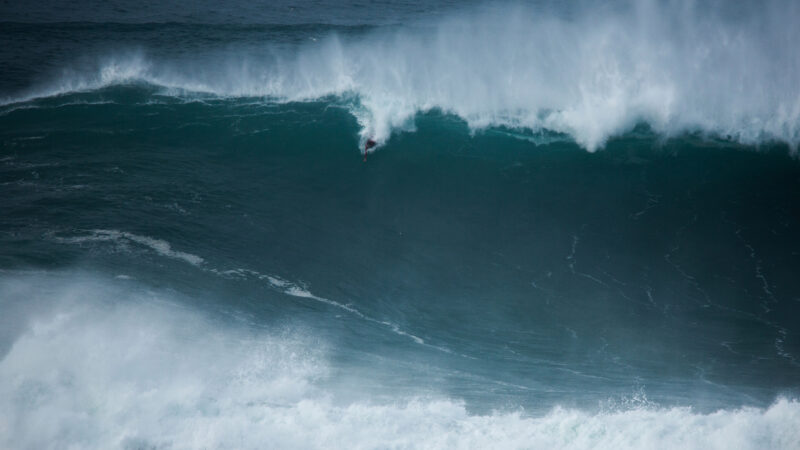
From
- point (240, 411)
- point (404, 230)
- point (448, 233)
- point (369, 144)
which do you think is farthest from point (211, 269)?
point (369, 144)

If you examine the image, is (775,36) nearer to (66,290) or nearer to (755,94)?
(755,94)

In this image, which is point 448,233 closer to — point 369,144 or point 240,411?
point 369,144

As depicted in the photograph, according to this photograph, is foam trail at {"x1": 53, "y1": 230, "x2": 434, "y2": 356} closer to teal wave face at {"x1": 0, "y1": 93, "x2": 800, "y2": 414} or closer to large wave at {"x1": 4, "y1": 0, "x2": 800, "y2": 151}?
teal wave face at {"x1": 0, "y1": 93, "x2": 800, "y2": 414}

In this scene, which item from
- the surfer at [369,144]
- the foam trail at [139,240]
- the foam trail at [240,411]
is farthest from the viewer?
the surfer at [369,144]

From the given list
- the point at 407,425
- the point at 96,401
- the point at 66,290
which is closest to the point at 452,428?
the point at 407,425

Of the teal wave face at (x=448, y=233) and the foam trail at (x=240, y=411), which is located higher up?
the teal wave face at (x=448, y=233)

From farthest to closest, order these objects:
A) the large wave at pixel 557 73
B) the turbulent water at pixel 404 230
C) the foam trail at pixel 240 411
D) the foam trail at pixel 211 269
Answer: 1. the large wave at pixel 557 73
2. the foam trail at pixel 211 269
3. the turbulent water at pixel 404 230
4. the foam trail at pixel 240 411

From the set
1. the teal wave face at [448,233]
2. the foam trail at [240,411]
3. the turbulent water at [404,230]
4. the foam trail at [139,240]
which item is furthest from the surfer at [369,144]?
the foam trail at [240,411]

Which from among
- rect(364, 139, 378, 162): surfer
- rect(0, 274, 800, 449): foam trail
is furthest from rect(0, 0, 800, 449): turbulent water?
rect(364, 139, 378, 162): surfer

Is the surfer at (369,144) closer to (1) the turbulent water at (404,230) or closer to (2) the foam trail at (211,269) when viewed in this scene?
(1) the turbulent water at (404,230)
